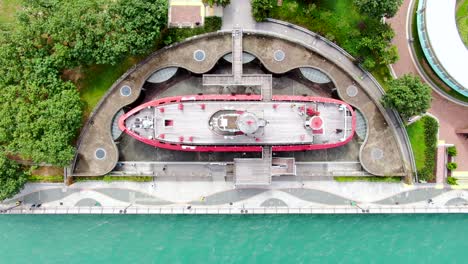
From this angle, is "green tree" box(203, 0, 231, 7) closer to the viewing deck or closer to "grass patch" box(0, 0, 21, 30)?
the viewing deck

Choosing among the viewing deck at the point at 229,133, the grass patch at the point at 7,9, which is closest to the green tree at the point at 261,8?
the viewing deck at the point at 229,133

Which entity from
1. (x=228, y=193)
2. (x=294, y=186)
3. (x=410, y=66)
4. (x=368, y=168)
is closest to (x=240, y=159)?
(x=228, y=193)

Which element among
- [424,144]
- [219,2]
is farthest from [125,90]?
[424,144]

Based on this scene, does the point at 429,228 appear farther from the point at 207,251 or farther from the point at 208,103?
the point at 208,103

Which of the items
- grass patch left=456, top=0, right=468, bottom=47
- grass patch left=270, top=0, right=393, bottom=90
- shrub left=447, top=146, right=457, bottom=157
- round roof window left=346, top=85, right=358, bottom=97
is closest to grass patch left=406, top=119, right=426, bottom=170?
shrub left=447, top=146, right=457, bottom=157

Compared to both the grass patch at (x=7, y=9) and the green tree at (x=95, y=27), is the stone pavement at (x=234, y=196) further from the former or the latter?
the grass patch at (x=7, y=9)
